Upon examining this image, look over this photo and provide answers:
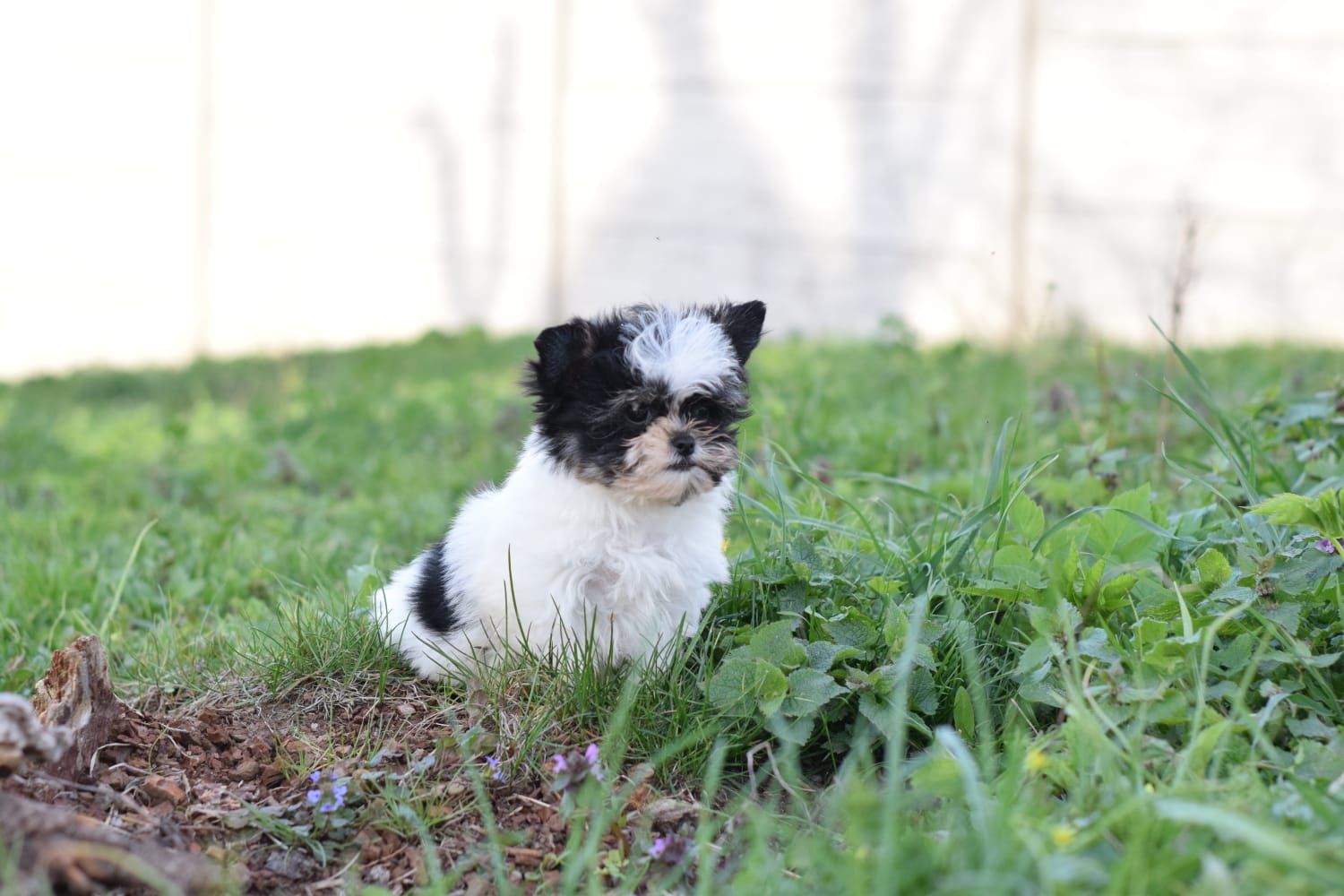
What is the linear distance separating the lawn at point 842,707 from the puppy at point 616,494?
147 mm

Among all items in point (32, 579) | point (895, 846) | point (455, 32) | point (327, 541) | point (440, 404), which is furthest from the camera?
point (455, 32)

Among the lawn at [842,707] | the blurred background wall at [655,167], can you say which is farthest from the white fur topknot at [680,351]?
the blurred background wall at [655,167]

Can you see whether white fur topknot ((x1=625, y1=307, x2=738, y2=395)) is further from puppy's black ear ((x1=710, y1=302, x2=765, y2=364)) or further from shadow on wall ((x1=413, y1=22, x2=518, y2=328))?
shadow on wall ((x1=413, y1=22, x2=518, y2=328))

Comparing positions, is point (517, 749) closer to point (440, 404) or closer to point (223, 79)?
point (440, 404)

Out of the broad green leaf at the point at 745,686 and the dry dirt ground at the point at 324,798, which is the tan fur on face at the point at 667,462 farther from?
the dry dirt ground at the point at 324,798

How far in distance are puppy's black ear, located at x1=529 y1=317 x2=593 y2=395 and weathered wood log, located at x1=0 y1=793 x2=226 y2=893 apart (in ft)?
4.56

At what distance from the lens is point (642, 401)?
3.17 metres

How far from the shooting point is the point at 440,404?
300 inches

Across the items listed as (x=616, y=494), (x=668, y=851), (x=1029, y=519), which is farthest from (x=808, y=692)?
(x=1029, y=519)

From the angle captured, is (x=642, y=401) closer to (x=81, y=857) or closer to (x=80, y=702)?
(x=80, y=702)

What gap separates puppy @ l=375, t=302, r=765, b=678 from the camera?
3164 millimetres

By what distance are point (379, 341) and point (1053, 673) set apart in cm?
839

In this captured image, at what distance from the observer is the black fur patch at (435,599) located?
345 centimetres

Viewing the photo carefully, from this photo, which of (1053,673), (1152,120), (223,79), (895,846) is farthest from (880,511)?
(223,79)
